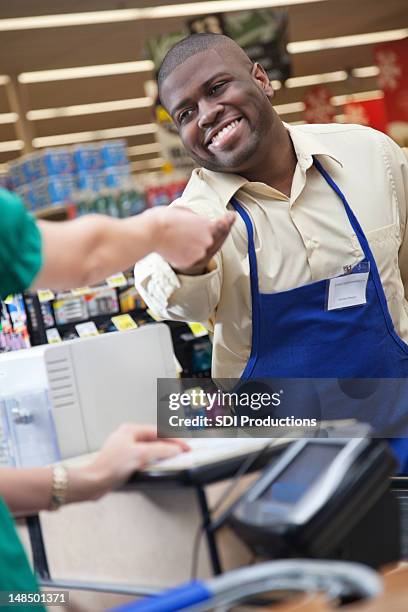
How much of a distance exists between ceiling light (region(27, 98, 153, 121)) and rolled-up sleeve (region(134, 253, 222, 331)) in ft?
30.2

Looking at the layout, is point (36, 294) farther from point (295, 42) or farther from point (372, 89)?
point (372, 89)

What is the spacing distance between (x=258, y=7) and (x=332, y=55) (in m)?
3.55

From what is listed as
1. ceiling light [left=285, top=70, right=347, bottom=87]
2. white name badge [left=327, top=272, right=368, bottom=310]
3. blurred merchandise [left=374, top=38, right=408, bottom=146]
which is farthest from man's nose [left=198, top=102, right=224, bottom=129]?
ceiling light [left=285, top=70, right=347, bottom=87]

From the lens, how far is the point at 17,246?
4.17 feet

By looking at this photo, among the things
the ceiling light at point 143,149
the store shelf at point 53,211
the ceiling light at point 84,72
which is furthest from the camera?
the ceiling light at point 143,149

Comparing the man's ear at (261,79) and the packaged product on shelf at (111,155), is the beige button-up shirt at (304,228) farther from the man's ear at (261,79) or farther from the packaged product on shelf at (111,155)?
the packaged product on shelf at (111,155)

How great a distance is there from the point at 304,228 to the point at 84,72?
787 cm

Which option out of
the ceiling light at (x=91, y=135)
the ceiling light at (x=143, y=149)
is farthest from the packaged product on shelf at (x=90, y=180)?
the ceiling light at (x=143, y=149)

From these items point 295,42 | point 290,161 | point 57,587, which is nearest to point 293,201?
point 290,161

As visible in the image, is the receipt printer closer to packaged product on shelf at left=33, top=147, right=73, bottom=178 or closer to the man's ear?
the man's ear

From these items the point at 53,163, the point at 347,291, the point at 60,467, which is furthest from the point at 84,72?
the point at 60,467

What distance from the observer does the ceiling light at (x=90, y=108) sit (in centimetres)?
1128

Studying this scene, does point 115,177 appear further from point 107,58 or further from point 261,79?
point 261,79

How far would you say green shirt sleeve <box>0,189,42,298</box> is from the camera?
4.10 feet
